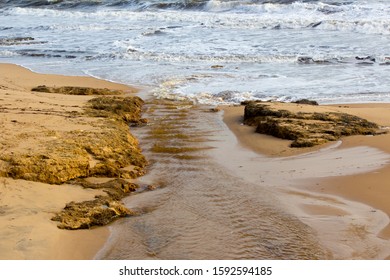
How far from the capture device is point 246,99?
9852 millimetres

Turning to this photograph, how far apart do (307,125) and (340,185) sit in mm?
1851

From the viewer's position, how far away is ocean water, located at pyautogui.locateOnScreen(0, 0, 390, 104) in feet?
35.6

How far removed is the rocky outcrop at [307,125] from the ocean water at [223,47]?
6.40 feet

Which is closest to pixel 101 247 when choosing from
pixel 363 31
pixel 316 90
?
pixel 316 90

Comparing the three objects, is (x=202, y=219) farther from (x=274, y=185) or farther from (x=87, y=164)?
(x=87, y=164)

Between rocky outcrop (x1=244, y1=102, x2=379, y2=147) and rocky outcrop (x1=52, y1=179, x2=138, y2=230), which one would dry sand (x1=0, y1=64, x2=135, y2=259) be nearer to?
rocky outcrop (x1=52, y1=179, x2=138, y2=230)

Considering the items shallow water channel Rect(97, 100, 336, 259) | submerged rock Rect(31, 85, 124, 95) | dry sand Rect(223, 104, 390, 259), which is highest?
submerged rock Rect(31, 85, 124, 95)

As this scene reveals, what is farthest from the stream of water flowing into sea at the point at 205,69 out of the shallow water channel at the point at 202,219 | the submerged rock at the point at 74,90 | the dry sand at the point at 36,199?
the submerged rock at the point at 74,90

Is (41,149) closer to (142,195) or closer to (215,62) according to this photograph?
(142,195)

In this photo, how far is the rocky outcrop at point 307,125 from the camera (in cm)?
710

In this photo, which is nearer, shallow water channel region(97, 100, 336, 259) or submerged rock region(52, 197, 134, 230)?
shallow water channel region(97, 100, 336, 259)

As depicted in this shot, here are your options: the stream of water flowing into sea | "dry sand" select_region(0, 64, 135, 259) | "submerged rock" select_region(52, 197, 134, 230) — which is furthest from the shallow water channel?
"dry sand" select_region(0, 64, 135, 259)

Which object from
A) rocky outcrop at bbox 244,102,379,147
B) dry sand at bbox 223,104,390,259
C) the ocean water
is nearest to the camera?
dry sand at bbox 223,104,390,259

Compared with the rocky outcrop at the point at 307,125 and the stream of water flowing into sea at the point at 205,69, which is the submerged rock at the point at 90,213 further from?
the rocky outcrop at the point at 307,125
